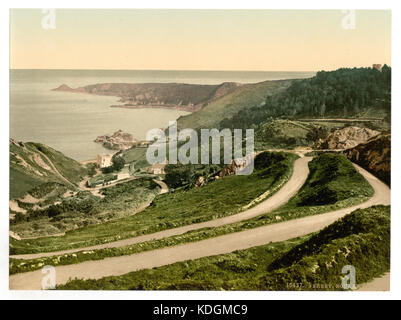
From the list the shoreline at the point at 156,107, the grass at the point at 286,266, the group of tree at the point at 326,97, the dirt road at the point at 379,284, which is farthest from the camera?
the shoreline at the point at 156,107

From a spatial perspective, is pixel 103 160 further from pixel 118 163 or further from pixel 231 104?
pixel 231 104

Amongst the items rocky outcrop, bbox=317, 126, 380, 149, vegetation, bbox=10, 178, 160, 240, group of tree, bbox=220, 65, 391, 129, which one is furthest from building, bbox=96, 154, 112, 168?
rocky outcrop, bbox=317, 126, 380, 149

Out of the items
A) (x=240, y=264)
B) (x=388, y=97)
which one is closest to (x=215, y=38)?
(x=388, y=97)

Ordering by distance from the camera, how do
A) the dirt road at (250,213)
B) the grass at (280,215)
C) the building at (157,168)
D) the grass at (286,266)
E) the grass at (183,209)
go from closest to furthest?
1. the grass at (286,266)
2. the grass at (280,215)
3. the dirt road at (250,213)
4. the grass at (183,209)
5. the building at (157,168)

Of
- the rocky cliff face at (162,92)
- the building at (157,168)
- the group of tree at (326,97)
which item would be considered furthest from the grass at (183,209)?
the rocky cliff face at (162,92)

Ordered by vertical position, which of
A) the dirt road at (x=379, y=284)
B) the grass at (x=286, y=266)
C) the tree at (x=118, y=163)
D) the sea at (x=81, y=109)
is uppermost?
the sea at (x=81, y=109)

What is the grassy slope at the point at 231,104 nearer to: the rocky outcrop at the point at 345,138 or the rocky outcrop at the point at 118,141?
the rocky outcrop at the point at 118,141

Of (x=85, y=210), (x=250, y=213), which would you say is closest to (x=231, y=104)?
(x=250, y=213)
